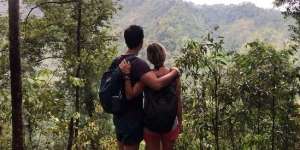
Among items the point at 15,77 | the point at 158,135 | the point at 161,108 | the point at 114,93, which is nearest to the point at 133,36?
the point at 114,93

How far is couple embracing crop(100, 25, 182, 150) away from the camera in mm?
4234

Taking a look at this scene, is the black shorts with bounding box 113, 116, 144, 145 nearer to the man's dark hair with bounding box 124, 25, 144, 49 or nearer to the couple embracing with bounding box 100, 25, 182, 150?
the couple embracing with bounding box 100, 25, 182, 150

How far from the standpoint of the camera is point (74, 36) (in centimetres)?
2361

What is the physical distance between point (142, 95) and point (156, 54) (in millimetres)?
396

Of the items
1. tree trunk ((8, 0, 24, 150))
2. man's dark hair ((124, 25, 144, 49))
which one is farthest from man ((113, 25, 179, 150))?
tree trunk ((8, 0, 24, 150))

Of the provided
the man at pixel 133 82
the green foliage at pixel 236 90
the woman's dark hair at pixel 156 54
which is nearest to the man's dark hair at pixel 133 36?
the man at pixel 133 82

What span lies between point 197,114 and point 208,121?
0.64 ft

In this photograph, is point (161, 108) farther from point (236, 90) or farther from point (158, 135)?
point (236, 90)

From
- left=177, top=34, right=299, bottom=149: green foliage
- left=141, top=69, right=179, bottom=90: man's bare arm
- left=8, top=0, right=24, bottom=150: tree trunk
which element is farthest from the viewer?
left=177, top=34, right=299, bottom=149: green foliage

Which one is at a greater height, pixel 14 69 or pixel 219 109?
pixel 14 69

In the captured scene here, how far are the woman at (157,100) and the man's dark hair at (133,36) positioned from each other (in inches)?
5.2

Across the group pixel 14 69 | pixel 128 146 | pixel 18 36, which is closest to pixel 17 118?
pixel 14 69

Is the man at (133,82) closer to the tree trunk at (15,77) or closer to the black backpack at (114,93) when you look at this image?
the black backpack at (114,93)

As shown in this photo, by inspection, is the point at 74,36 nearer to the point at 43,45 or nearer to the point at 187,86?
the point at 43,45
